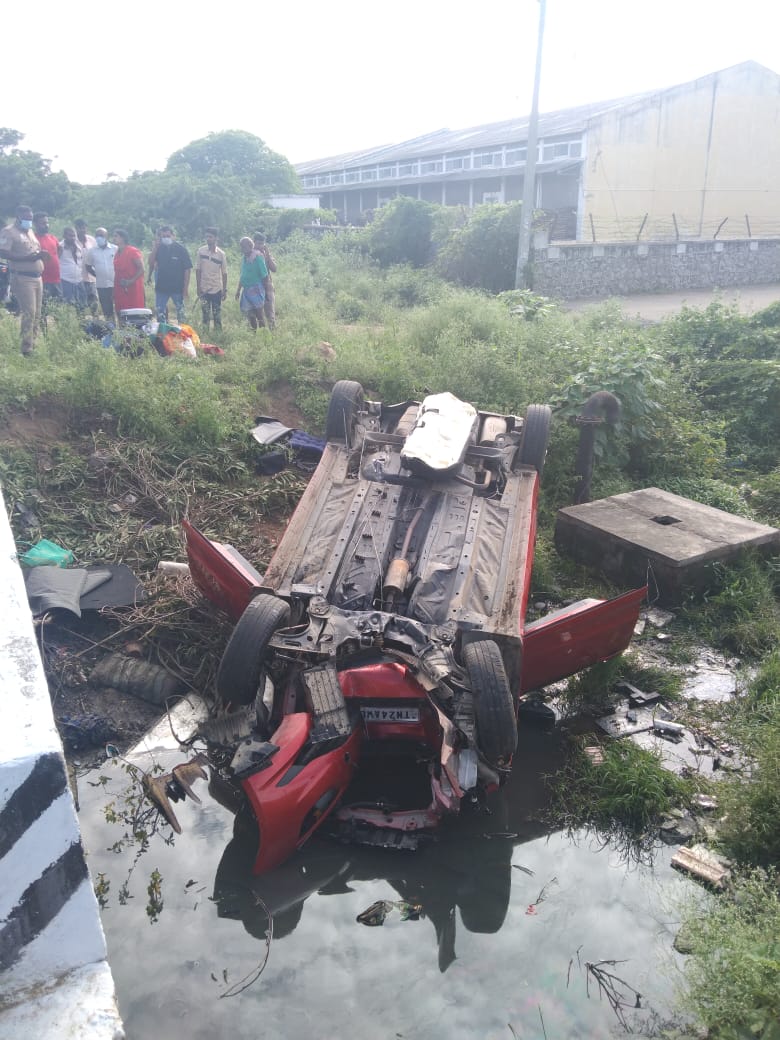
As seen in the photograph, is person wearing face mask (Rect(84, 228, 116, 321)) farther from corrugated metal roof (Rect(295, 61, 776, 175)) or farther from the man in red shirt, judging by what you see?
corrugated metal roof (Rect(295, 61, 776, 175))

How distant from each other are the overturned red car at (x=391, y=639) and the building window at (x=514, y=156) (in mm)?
22352

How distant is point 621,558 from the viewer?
6941 mm

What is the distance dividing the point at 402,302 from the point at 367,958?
13.8 meters

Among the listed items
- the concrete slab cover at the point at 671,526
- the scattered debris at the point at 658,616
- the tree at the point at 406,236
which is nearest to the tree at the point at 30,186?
the tree at the point at 406,236

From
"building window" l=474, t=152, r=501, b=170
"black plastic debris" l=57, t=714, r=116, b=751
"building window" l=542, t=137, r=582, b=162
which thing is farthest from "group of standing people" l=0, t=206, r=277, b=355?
"building window" l=474, t=152, r=501, b=170

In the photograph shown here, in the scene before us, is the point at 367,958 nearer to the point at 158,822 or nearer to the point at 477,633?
the point at 158,822

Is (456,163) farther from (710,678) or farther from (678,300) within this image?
(710,678)

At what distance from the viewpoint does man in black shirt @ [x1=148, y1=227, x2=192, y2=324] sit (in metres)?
11.1

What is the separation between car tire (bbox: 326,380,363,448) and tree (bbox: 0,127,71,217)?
17.3m

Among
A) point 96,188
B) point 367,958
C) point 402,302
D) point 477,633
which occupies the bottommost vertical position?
point 367,958

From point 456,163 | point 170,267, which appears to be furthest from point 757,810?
point 456,163

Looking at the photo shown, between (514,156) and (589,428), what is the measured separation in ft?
70.4

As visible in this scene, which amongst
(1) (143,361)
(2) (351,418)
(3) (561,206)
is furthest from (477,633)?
(3) (561,206)

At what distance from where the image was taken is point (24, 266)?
371 inches
